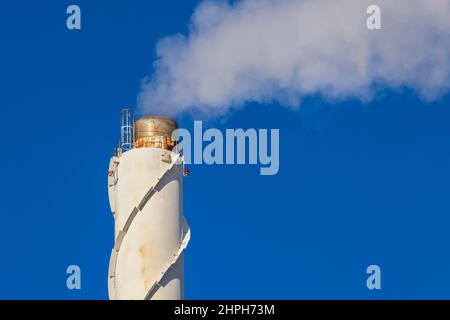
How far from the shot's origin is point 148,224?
102688 millimetres

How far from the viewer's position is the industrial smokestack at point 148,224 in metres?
102

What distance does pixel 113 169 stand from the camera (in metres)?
105

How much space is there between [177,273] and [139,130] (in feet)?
34.4

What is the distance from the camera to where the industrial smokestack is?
102 m
